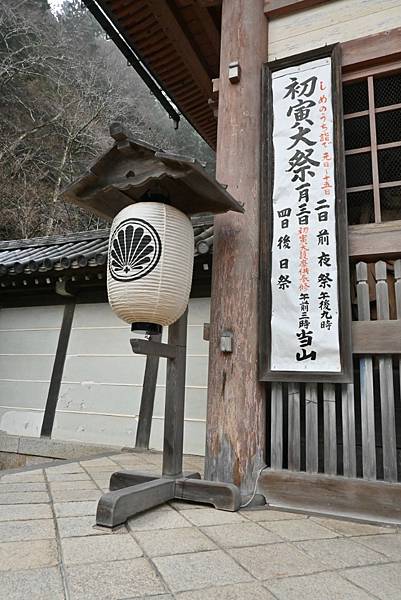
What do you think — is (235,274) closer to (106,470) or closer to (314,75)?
(314,75)

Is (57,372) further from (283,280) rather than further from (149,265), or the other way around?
(283,280)

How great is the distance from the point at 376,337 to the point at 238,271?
1.16 metres

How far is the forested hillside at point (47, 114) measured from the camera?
48.9 ft

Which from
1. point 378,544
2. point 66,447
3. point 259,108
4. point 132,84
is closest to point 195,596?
point 378,544

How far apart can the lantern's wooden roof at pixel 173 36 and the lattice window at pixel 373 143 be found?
6.30ft

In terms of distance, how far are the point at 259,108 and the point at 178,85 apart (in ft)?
8.71

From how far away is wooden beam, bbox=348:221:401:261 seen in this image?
3127mm

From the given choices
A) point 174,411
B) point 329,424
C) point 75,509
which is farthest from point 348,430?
point 75,509

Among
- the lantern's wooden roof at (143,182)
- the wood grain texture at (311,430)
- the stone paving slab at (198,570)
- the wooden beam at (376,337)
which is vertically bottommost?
the stone paving slab at (198,570)

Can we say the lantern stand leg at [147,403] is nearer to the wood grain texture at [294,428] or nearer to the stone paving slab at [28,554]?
the wood grain texture at [294,428]

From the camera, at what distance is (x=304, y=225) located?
336 centimetres

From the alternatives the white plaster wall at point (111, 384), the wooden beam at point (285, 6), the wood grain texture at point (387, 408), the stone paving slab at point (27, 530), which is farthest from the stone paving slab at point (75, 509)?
the wooden beam at point (285, 6)

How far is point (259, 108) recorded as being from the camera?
12.2 feet

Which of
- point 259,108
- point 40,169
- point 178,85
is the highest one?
point 40,169
